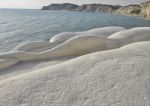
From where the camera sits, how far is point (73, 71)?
20.6ft

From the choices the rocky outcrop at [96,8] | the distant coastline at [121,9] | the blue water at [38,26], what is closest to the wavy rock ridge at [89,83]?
the blue water at [38,26]

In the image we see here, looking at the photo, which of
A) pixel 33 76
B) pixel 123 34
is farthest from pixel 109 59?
pixel 123 34

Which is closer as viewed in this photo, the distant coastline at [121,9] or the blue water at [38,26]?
the blue water at [38,26]

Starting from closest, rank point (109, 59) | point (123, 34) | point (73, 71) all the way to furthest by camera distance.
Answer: point (73, 71), point (109, 59), point (123, 34)

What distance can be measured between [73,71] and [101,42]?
290 cm

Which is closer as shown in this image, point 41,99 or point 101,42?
point 41,99

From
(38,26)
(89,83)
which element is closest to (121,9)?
(38,26)

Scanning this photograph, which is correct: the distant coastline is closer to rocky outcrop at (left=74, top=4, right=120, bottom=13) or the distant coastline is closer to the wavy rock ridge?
rocky outcrop at (left=74, top=4, right=120, bottom=13)

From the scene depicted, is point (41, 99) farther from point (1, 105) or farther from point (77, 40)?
point (77, 40)

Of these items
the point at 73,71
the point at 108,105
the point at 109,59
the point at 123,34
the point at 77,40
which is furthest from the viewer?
the point at 123,34

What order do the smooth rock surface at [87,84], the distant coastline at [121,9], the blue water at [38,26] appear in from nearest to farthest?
the smooth rock surface at [87,84] → the blue water at [38,26] → the distant coastline at [121,9]

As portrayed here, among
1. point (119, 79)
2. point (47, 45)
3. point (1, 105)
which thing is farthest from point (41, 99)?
point (47, 45)

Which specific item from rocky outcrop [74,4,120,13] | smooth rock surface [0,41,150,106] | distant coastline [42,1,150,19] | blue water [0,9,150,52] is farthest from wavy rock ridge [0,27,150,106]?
rocky outcrop [74,4,120,13]

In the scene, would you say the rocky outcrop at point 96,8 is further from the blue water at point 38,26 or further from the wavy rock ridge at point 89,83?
the wavy rock ridge at point 89,83
